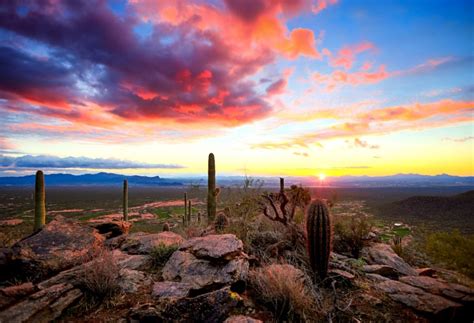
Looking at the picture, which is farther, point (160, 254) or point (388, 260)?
→ point (388, 260)

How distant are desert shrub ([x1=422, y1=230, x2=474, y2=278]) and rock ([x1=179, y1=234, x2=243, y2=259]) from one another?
21.4 ft

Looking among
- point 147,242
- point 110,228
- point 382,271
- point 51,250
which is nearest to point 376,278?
point 382,271

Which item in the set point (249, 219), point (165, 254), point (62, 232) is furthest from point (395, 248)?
point (62, 232)

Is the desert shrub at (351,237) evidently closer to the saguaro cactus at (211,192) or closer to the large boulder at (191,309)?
the large boulder at (191,309)

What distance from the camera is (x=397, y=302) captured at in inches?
205

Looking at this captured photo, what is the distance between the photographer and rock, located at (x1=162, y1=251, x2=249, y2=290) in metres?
5.14

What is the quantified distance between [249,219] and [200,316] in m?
4.74

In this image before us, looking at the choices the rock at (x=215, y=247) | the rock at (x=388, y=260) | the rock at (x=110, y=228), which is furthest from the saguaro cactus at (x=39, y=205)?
the rock at (x=388, y=260)

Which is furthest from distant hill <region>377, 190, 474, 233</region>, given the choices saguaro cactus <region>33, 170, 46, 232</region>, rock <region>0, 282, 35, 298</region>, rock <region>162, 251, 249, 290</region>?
rock <region>0, 282, 35, 298</region>

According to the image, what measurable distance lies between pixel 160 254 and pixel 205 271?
167cm

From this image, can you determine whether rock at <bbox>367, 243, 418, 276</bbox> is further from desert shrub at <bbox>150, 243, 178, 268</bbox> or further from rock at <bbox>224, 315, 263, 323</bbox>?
desert shrub at <bbox>150, 243, 178, 268</bbox>

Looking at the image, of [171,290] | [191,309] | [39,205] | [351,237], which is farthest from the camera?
[39,205]

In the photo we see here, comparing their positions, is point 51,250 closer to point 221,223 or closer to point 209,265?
point 209,265

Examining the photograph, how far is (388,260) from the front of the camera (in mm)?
7566
